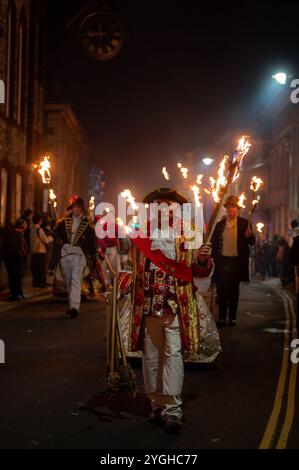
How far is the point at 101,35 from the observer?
24.5 m

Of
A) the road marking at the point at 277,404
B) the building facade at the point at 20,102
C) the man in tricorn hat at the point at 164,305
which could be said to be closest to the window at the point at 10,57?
the building facade at the point at 20,102

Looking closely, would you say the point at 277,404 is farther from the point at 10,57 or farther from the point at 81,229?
the point at 10,57

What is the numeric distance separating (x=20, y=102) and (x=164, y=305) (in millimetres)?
21192

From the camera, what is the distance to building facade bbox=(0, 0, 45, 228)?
899 inches

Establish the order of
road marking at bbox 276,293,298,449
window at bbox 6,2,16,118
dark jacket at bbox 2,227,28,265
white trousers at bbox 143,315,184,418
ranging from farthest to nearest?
window at bbox 6,2,16,118
dark jacket at bbox 2,227,28,265
white trousers at bbox 143,315,184,418
road marking at bbox 276,293,298,449

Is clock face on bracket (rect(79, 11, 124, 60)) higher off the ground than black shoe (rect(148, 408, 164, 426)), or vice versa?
clock face on bracket (rect(79, 11, 124, 60))

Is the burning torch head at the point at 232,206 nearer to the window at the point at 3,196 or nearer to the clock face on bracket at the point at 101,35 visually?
the window at the point at 3,196

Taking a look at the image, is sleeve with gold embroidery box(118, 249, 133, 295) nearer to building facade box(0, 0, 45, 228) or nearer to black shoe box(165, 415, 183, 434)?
black shoe box(165, 415, 183, 434)

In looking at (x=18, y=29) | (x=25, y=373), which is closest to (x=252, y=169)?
(x=18, y=29)

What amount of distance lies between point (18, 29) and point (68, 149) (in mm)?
19821

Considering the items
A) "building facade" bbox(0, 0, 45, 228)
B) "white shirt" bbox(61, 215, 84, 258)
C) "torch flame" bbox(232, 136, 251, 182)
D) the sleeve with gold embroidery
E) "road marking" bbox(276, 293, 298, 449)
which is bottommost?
"road marking" bbox(276, 293, 298, 449)

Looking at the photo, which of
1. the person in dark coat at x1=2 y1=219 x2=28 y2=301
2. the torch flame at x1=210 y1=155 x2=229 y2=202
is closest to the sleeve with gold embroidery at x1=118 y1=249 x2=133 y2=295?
the torch flame at x1=210 y1=155 x2=229 y2=202

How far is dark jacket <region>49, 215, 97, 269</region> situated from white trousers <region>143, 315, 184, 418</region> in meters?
6.47

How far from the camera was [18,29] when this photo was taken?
2495cm
